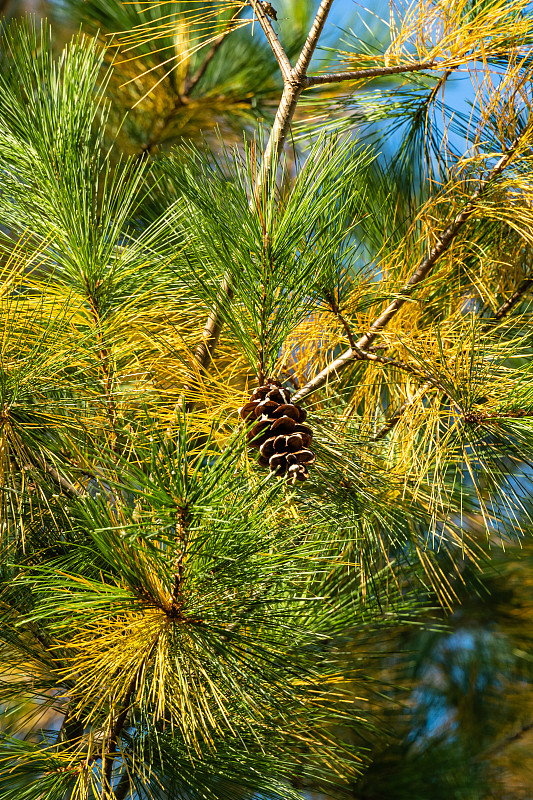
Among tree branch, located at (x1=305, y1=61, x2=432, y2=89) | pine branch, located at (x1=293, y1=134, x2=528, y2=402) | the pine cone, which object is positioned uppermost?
tree branch, located at (x1=305, y1=61, x2=432, y2=89)

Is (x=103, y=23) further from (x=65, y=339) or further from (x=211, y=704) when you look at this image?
(x=211, y=704)

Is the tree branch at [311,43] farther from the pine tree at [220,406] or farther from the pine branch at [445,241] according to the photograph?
the pine branch at [445,241]

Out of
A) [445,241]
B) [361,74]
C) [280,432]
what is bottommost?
[280,432]

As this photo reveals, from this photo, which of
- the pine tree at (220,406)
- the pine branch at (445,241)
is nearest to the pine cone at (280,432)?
the pine tree at (220,406)

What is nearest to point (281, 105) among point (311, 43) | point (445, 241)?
point (311, 43)

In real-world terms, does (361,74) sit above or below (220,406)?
above

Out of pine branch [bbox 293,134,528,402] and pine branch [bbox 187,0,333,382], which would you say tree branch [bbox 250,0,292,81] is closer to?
pine branch [bbox 187,0,333,382]

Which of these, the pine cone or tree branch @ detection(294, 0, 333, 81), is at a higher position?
tree branch @ detection(294, 0, 333, 81)

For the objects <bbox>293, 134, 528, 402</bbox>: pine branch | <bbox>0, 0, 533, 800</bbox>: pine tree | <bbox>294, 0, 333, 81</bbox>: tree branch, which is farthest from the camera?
<bbox>293, 134, 528, 402</bbox>: pine branch

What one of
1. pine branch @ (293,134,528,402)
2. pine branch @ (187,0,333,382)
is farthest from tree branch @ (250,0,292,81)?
pine branch @ (293,134,528,402)

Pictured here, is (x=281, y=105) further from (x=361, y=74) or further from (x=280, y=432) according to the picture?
(x=280, y=432)
